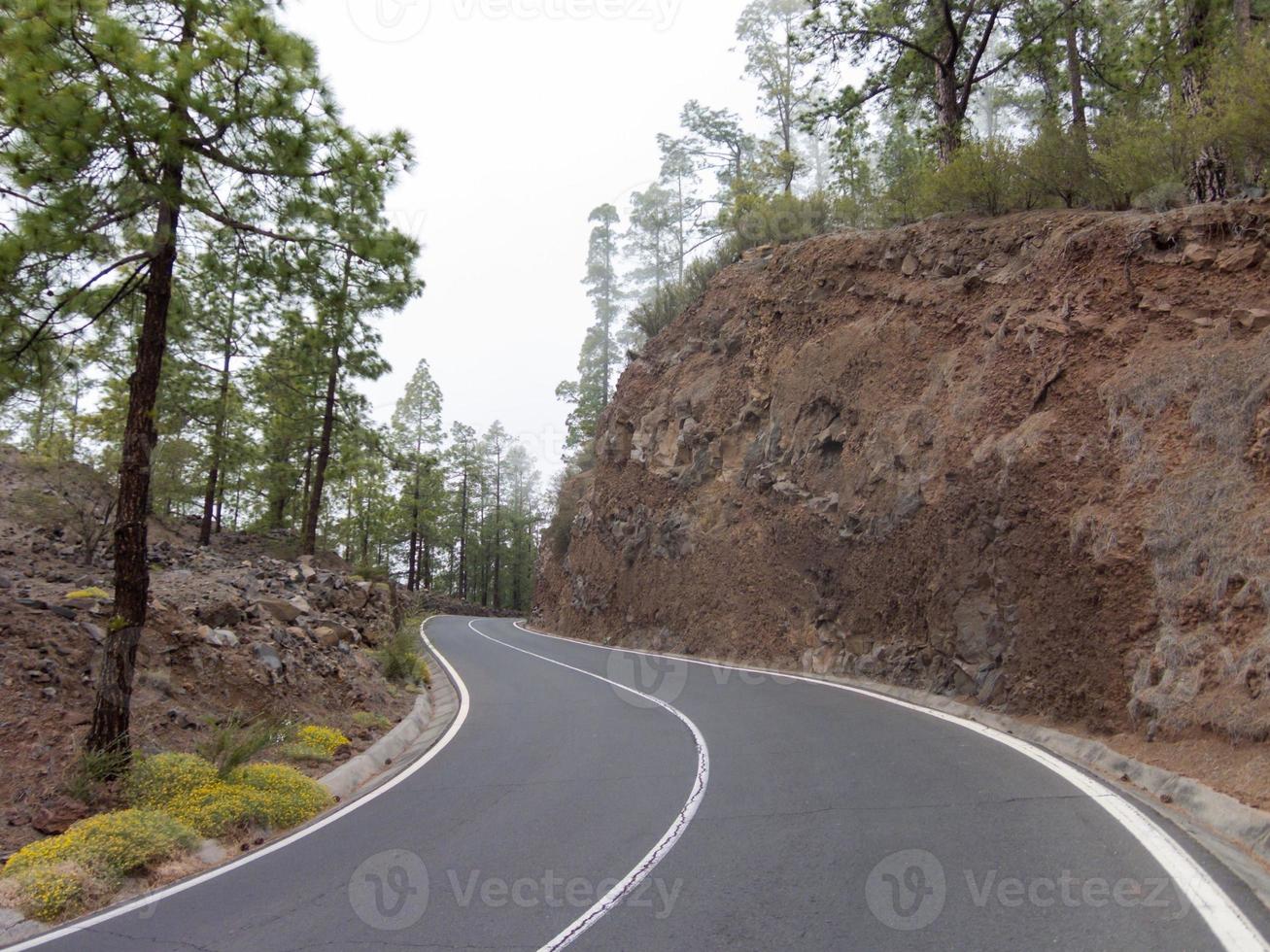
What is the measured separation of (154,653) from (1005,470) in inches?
471

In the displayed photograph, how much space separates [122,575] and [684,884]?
6.31 meters

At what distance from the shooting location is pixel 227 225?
903 cm

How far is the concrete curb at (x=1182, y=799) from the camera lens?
529 cm

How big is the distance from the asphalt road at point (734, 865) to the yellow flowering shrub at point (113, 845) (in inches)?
26.8

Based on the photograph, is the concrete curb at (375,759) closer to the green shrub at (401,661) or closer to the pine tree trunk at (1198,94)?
the green shrub at (401,661)

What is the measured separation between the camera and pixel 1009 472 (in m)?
12.4

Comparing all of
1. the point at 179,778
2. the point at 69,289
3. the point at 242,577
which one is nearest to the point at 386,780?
the point at 179,778

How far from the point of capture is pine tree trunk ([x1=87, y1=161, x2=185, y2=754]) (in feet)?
25.7

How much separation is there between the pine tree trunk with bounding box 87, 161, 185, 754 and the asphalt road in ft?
7.95

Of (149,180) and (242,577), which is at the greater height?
(149,180)

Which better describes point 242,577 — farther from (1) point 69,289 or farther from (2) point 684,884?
(2) point 684,884

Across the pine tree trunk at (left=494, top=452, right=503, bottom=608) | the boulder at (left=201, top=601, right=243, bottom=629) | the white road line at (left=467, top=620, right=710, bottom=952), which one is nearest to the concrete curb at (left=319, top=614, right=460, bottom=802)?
the boulder at (left=201, top=601, right=243, bottom=629)

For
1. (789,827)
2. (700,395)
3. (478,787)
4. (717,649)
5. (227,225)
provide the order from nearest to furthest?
(789,827), (478,787), (227,225), (717,649), (700,395)

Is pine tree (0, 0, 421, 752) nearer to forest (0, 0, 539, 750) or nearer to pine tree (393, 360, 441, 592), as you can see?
forest (0, 0, 539, 750)
